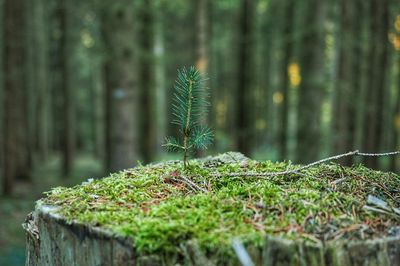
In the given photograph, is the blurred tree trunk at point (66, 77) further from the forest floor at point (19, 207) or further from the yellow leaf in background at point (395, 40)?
the yellow leaf in background at point (395, 40)

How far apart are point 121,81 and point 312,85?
4743 mm

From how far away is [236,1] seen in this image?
15.1 m

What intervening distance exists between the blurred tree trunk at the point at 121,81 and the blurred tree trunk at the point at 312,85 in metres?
4.39

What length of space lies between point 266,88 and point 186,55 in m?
9.29

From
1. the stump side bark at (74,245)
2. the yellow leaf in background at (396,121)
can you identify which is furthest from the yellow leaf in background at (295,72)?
the stump side bark at (74,245)

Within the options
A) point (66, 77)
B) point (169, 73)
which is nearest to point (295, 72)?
point (169, 73)

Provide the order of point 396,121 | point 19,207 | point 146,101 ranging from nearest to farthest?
point 19,207 → point 146,101 → point 396,121

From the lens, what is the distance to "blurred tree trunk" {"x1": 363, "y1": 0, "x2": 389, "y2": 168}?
13.3 meters

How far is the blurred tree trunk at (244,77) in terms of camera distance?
14516 millimetres

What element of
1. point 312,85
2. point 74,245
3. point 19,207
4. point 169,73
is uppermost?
point 169,73

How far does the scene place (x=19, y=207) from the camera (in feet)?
36.1

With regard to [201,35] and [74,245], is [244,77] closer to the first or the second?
[201,35]

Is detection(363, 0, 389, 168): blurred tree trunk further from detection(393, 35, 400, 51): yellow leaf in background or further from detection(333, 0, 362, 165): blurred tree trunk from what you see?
detection(393, 35, 400, 51): yellow leaf in background

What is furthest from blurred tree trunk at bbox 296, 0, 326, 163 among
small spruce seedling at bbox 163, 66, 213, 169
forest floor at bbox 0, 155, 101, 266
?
small spruce seedling at bbox 163, 66, 213, 169
